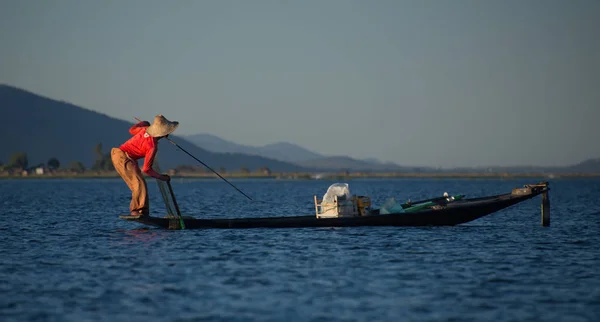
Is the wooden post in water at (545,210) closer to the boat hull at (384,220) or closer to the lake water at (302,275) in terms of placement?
the lake water at (302,275)

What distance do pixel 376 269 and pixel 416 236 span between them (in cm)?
977

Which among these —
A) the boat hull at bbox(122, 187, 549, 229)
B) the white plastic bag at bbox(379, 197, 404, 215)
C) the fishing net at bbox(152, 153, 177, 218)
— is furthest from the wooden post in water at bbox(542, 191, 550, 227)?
the fishing net at bbox(152, 153, 177, 218)

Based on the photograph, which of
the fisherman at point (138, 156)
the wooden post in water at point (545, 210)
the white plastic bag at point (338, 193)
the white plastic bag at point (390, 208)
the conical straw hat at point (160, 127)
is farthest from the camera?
the wooden post in water at point (545, 210)

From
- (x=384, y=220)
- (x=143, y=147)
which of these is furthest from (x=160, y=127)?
(x=384, y=220)

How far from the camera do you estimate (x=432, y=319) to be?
17188mm

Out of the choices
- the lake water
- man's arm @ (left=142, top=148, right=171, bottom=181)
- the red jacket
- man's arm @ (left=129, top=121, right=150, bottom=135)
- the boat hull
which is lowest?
the lake water

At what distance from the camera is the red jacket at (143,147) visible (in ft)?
109

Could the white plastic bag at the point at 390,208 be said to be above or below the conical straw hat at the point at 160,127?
below

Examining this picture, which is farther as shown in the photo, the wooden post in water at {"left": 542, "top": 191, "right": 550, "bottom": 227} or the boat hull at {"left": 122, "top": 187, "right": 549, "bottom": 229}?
the wooden post in water at {"left": 542, "top": 191, "right": 550, "bottom": 227}

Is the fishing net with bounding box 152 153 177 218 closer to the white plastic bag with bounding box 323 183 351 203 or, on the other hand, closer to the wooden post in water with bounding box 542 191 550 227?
the white plastic bag with bounding box 323 183 351 203

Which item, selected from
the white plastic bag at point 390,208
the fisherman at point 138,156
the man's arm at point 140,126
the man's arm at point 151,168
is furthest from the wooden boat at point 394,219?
the man's arm at point 140,126

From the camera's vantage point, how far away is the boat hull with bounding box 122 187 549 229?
114 feet

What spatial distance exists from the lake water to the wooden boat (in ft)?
1.63

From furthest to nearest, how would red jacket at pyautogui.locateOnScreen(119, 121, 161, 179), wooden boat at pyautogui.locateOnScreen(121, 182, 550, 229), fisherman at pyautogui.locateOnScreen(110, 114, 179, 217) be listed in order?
wooden boat at pyautogui.locateOnScreen(121, 182, 550, 229), fisherman at pyautogui.locateOnScreen(110, 114, 179, 217), red jacket at pyautogui.locateOnScreen(119, 121, 161, 179)
